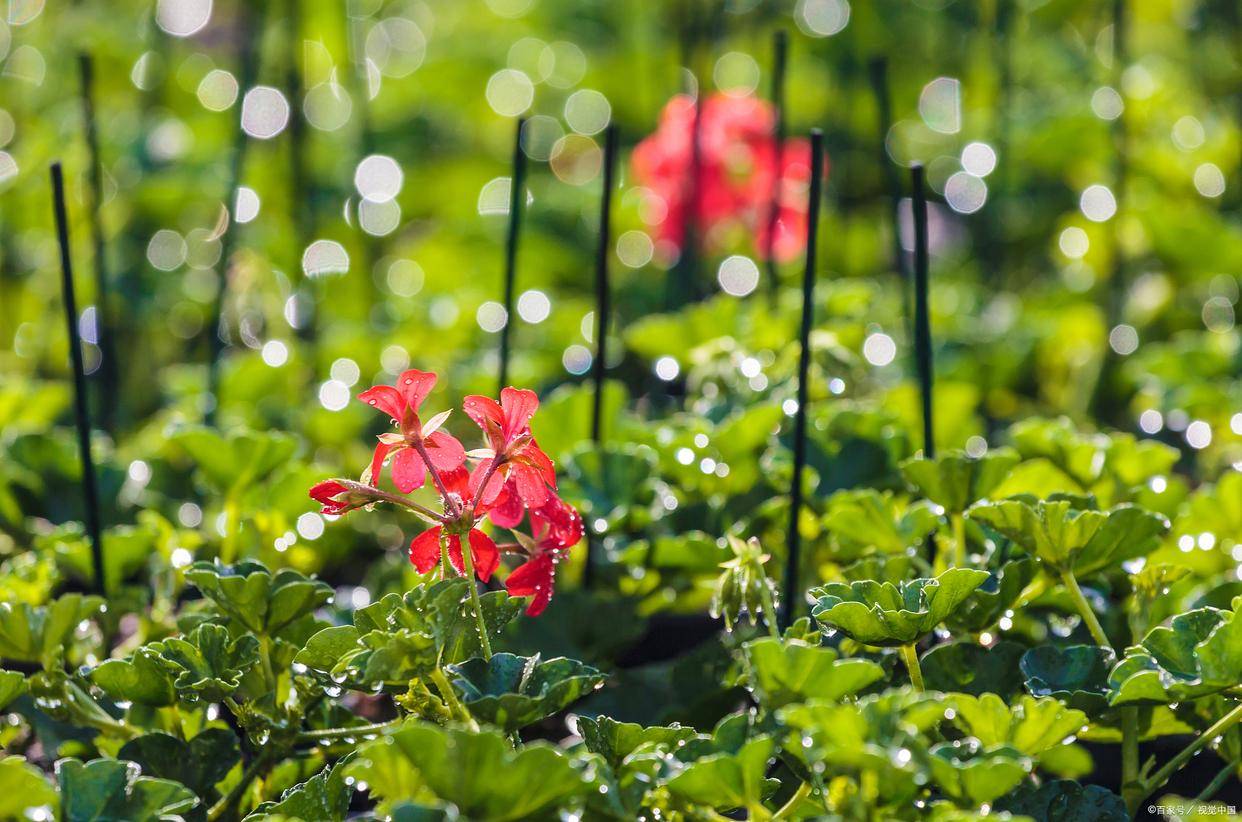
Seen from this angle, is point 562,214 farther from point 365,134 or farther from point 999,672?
point 999,672

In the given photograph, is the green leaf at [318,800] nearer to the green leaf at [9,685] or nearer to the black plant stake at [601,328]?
the green leaf at [9,685]

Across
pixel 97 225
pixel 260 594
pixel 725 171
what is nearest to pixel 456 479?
pixel 260 594

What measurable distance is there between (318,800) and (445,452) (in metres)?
0.23

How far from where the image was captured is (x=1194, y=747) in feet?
2.89

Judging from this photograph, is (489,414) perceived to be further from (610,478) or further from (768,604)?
(610,478)

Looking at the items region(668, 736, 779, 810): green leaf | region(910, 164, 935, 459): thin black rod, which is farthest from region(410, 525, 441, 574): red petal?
region(910, 164, 935, 459): thin black rod

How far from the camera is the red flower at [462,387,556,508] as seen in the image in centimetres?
88

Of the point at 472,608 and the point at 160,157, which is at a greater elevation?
the point at 160,157

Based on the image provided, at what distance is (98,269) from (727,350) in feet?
2.31

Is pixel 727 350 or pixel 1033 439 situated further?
pixel 727 350

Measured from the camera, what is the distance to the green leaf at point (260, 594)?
898 mm

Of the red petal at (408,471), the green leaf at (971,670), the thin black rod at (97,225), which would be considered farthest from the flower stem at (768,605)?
the thin black rod at (97,225)

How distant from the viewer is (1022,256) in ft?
7.73

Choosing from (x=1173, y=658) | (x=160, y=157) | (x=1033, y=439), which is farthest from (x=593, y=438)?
(x=160, y=157)
